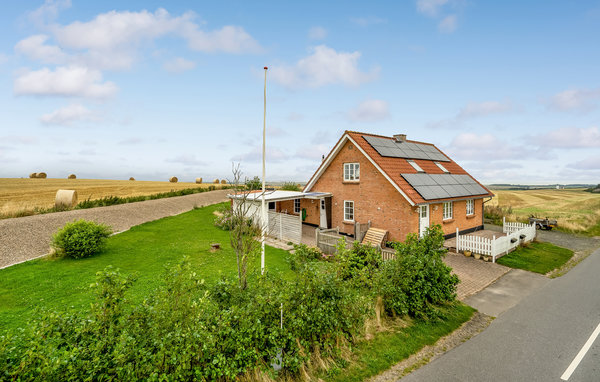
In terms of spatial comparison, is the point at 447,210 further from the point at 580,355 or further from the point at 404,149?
the point at 580,355

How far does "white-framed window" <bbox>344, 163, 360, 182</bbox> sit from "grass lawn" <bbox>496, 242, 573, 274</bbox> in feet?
31.0

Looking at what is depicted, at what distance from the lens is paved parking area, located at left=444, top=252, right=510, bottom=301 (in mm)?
11265

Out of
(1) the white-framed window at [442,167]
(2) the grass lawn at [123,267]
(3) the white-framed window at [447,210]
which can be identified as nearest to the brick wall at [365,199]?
(3) the white-framed window at [447,210]

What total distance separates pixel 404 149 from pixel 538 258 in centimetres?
1067

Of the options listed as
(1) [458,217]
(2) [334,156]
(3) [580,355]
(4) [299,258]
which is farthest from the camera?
(2) [334,156]

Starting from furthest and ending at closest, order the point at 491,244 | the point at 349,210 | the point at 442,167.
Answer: the point at 442,167 → the point at 349,210 → the point at 491,244

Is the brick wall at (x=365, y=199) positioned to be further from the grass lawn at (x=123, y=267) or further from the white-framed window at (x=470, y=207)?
the white-framed window at (x=470, y=207)

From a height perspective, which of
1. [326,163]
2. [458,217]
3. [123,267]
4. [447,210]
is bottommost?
[123,267]

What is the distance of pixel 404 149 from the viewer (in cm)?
2177

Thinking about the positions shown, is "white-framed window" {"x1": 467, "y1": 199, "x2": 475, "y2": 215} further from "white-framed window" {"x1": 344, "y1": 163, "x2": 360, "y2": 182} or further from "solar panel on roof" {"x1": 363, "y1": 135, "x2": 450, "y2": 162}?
"white-framed window" {"x1": 344, "y1": 163, "x2": 360, "y2": 182}

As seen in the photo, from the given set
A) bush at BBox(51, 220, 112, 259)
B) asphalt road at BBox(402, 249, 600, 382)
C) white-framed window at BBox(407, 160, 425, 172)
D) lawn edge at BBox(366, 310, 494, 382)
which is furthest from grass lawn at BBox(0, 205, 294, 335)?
white-framed window at BBox(407, 160, 425, 172)

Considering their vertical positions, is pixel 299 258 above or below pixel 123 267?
above

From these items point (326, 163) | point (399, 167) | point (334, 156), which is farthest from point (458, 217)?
point (326, 163)

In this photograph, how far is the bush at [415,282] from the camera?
820 cm
